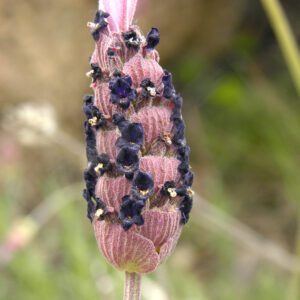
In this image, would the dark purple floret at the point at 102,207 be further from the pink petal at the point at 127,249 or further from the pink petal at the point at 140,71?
the pink petal at the point at 140,71

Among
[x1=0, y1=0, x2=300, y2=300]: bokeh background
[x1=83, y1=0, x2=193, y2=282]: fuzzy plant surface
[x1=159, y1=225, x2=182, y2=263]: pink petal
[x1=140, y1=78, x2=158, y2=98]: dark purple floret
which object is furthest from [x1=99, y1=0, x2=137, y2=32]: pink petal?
[x1=0, y1=0, x2=300, y2=300]: bokeh background

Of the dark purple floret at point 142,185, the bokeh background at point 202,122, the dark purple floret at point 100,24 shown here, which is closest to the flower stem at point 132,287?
the dark purple floret at point 142,185

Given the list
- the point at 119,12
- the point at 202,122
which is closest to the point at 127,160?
the point at 119,12

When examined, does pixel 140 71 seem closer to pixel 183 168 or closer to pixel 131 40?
pixel 131 40

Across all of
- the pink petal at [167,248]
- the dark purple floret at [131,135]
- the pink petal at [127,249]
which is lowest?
the pink petal at [127,249]

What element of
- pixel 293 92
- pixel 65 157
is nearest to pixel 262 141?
pixel 293 92

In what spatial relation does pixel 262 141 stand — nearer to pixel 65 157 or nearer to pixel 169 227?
pixel 65 157

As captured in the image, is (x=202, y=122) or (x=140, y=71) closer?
(x=140, y=71)
